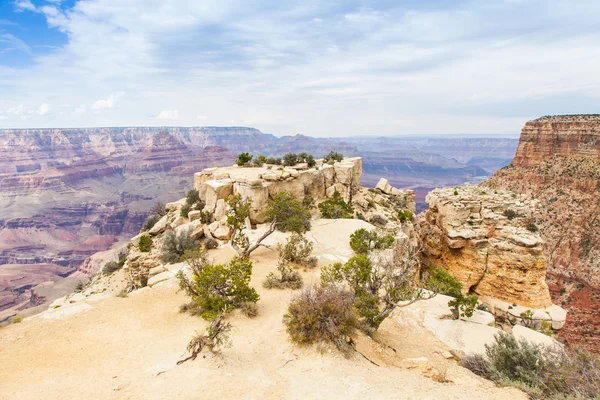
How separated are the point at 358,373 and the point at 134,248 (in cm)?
2438

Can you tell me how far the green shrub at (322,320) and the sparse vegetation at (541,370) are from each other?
4.48 meters

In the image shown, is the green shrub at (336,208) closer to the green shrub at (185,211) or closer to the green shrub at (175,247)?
the green shrub at (175,247)

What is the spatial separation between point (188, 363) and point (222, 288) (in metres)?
4.10

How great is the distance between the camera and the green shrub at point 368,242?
1888 cm

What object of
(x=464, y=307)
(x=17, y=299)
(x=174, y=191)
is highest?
(x=464, y=307)

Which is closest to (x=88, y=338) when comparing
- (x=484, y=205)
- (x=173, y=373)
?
(x=173, y=373)

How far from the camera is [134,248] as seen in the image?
2669 centimetres

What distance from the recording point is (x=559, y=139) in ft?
188

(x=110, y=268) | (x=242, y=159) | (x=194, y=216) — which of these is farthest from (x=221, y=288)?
(x=242, y=159)

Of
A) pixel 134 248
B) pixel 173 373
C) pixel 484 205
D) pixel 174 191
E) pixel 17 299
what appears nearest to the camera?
pixel 173 373

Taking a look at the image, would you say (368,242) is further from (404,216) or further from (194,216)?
(194,216)

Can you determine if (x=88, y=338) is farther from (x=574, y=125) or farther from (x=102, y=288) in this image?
(x=574, y=125)

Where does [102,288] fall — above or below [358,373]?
below

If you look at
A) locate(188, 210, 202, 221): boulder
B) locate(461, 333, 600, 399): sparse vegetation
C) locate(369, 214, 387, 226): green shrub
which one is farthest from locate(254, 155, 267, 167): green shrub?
locate(461, 333, 600, 399): sparse vegetation
